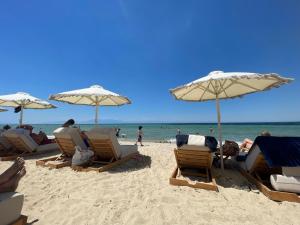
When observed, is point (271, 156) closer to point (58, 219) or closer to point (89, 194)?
point (89, 194)

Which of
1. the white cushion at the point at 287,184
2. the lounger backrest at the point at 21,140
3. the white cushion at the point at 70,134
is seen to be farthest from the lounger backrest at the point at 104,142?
the white cushion at the point at 287,184

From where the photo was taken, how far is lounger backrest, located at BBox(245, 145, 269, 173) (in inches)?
157

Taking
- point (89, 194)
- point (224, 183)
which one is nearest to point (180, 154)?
point (224, 183)

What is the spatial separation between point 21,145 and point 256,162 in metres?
7.88

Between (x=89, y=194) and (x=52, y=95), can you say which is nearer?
(x=89, y=194)

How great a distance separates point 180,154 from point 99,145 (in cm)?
246

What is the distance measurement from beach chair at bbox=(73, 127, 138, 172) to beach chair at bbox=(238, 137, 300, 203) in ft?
11.8

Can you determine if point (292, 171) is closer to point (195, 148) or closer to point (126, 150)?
point (195, 148)

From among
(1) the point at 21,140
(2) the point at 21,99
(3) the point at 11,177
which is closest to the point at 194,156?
(3) the point at 11,177

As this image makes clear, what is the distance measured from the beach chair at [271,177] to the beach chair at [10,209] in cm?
389

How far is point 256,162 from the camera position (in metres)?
Answer: 4.10

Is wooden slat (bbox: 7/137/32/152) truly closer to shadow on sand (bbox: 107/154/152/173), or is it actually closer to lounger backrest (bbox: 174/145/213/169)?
shadow on sand (bbox: 107/154/152/173)

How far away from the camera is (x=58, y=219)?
8.35 feet

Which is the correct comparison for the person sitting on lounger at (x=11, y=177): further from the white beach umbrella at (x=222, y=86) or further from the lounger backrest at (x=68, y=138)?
the lounger backrest at (x=68, y=138)
